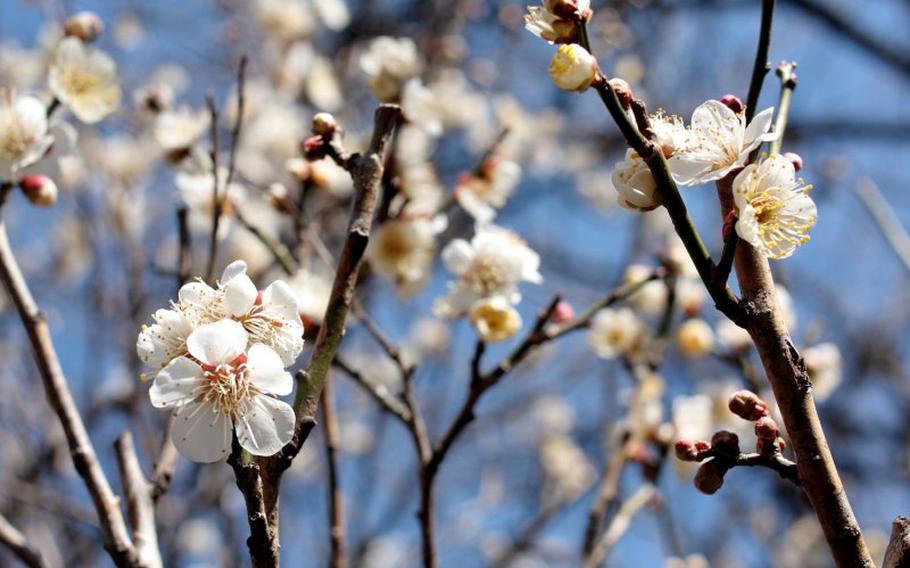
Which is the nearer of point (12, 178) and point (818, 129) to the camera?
point (12, 178)

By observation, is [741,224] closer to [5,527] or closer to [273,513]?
[273,513]

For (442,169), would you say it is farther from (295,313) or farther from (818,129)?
(295,313)

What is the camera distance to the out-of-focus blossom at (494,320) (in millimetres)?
1770

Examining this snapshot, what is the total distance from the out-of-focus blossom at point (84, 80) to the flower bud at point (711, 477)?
162 centimetres

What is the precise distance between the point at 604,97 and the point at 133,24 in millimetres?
5896

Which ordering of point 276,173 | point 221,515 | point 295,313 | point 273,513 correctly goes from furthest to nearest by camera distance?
point 276,173
point 221,515
point 295,313
point 273,513

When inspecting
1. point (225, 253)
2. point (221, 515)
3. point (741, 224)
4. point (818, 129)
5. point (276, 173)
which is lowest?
point (741, 224)

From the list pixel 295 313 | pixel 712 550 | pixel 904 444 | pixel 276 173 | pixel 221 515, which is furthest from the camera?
pixel 904 444

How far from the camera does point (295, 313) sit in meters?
1.14

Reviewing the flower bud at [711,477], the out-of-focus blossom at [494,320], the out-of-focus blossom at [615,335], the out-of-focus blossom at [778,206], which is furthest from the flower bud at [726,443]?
the out-of-focus blossom at [615,335]

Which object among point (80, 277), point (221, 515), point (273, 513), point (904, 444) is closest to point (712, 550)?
point (904, 444)

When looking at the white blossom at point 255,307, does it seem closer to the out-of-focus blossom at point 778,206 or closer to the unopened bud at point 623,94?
the unopened bud at point 623,94

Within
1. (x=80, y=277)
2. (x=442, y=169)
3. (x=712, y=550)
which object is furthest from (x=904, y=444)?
(x=80, y=277)

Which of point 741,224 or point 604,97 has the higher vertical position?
point 604,97
